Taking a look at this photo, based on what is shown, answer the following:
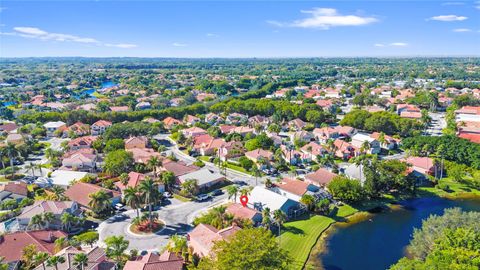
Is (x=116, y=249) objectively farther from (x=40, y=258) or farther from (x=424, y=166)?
(x=424, y=166)

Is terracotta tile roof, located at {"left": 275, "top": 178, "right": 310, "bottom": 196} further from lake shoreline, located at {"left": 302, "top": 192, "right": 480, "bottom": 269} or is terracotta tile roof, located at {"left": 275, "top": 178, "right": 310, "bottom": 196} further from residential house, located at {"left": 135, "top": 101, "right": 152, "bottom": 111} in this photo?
residential house, located at {"left": 135, "top": 101, "right": 152, "bottom": 111}

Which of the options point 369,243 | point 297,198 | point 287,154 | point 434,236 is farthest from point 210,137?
point 434,236

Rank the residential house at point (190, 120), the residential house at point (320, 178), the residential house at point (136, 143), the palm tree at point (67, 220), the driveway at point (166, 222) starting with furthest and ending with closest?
the residential house at point (190, 120) → the residential house at point (136, 143) → the residential house at point (320, 178) → the palm tree at point (67, 220) → the driveway at point (166, 222)

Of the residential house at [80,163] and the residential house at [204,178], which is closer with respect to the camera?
the residential house at [204,178]

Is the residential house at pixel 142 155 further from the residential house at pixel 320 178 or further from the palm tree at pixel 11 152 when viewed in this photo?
the residential house at pixel 320 178

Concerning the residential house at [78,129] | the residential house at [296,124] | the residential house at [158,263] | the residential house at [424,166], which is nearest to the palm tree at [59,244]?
the residential house at [158,263]

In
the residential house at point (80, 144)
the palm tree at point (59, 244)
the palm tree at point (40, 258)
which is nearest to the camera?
the palm tree at point (40, 258)
